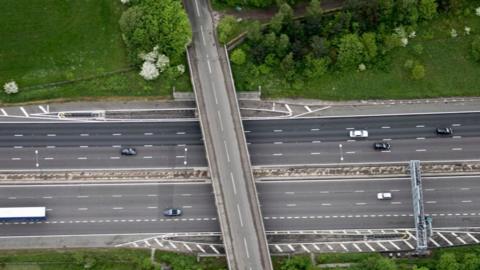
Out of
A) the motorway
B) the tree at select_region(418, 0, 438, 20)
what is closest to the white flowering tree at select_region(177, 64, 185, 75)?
the motorway

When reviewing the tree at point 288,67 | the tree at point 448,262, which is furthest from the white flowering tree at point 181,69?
the tree at point 448,262


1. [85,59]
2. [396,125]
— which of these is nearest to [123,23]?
[85,59]

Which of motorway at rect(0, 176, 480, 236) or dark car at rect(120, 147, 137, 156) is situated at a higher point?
dark car at rect(120, 147, 137, 156)

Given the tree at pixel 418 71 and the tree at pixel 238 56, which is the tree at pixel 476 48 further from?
the tree at pixel 238 56

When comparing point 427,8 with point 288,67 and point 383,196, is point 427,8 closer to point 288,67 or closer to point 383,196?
point 288,67

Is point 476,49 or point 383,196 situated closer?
point 383,196

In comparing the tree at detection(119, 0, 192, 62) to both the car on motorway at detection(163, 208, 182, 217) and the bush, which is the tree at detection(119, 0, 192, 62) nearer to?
the car on motorway at detection(163, 208, 182, 217)

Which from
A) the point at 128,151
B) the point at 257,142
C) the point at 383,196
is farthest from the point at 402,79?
the point at 128,151
